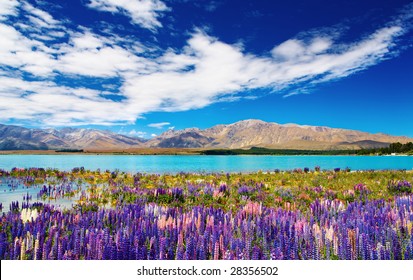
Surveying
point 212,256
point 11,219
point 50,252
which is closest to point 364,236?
point 212,256

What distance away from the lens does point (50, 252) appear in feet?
16.2

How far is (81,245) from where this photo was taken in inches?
210

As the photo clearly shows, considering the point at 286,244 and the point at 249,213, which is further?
the point at 249,213

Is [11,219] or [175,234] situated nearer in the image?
[175,234]

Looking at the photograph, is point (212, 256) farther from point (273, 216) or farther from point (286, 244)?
point (273, 216)

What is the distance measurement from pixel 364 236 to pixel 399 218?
2.54 metres

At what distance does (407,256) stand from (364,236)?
74 cm
